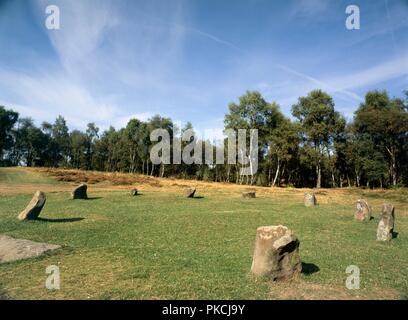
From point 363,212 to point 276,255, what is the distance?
48.1 feet

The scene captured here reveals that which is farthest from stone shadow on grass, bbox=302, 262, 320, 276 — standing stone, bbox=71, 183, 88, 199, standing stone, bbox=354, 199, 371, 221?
standing stone, bbox=71, 183, 88, 199

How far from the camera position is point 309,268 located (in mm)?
10641

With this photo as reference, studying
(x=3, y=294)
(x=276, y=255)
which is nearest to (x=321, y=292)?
(x=276, y=255)

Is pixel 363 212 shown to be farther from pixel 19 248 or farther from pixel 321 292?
pixel 19 248

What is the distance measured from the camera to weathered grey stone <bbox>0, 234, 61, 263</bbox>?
1116 cm

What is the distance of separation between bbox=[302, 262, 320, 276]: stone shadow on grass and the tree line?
2195 inches

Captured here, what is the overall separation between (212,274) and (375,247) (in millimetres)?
8200

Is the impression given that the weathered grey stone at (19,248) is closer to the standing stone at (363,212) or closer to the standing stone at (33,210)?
the standing stone at (33,210)

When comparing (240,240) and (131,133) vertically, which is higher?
(131,133)

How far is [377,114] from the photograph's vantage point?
198 feet

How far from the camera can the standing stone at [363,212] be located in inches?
847

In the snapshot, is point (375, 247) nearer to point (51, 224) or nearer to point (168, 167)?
point (51, 224)

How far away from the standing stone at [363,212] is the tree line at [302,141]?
43.0 m
